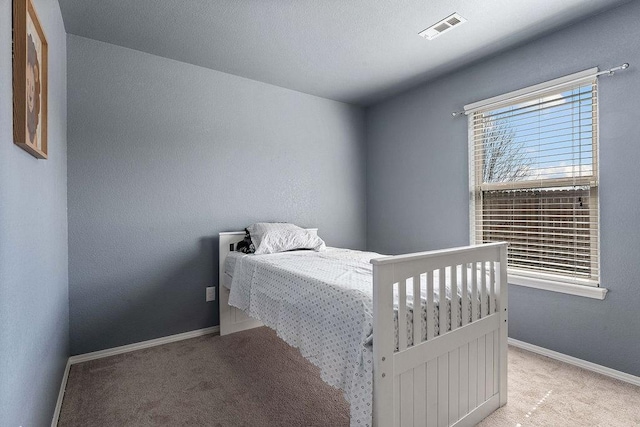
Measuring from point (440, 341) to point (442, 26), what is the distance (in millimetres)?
1977

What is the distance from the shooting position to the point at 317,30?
2.19 m

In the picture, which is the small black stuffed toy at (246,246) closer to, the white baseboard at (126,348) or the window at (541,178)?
the white baseboard at (126,348)

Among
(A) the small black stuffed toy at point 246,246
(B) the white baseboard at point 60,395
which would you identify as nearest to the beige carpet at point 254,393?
(B) the white baseboard at point 60,395

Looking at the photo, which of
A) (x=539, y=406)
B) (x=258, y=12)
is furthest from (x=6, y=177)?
(x=539, y=406)

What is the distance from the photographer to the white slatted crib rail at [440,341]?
1.17 m

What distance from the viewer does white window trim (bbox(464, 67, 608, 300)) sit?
2047mm

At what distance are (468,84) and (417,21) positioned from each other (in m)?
0.94

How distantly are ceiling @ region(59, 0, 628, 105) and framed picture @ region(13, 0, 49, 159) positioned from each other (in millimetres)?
842

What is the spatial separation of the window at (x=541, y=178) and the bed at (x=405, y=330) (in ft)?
2.96

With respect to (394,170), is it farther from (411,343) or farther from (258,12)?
(411,343)

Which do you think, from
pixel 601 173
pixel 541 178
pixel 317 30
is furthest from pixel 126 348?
pixel 601 173

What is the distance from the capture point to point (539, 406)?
1678 millimetres

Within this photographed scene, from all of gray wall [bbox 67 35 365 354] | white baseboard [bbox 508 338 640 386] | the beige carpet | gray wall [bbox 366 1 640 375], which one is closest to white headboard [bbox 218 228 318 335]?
gray wall [bbox 67 35 365 354]

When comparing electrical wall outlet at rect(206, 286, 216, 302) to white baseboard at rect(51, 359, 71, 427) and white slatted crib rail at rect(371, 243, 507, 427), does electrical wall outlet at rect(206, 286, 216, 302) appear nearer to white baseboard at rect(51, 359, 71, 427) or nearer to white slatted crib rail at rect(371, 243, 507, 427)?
white baseboard at rect(51, 359, 71, 427)
